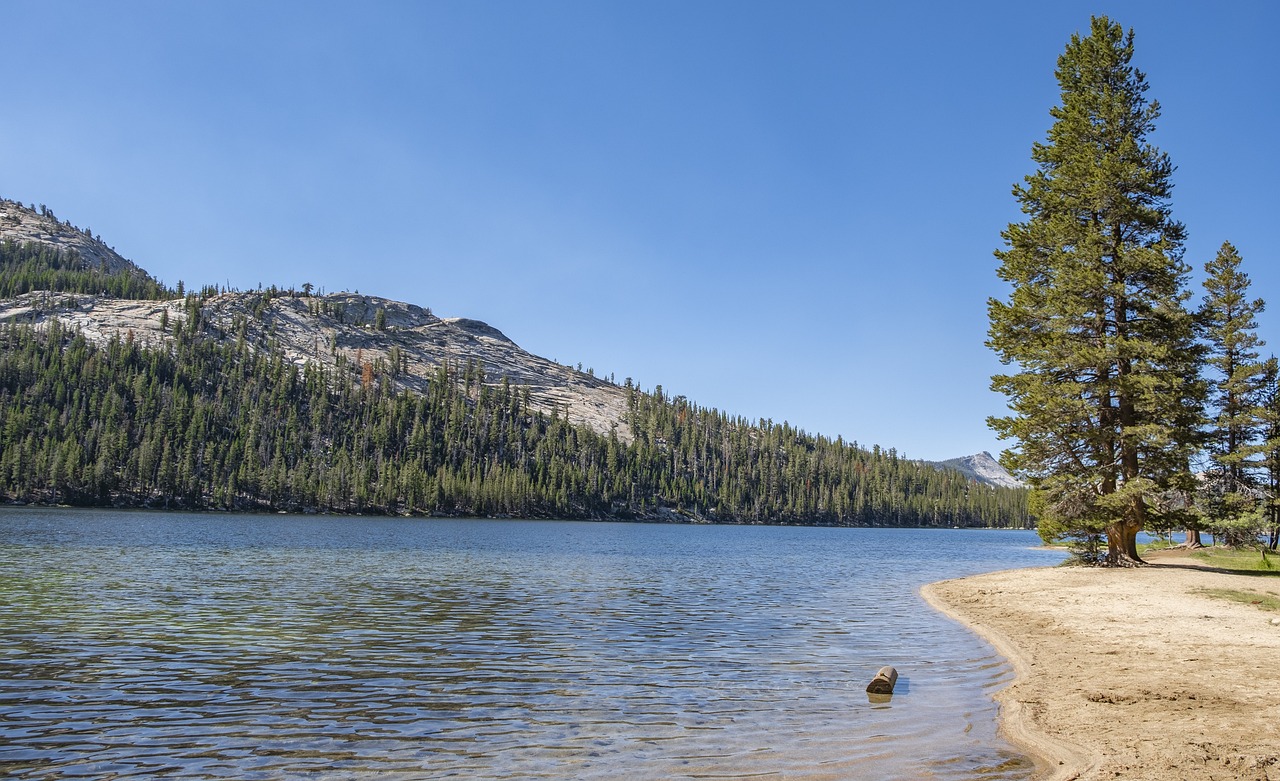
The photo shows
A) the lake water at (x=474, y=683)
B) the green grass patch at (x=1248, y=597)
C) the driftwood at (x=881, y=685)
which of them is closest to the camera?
the lake water at (x=474, y=683)

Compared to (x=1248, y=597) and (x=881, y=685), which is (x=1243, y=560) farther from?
(x=881, y=685)

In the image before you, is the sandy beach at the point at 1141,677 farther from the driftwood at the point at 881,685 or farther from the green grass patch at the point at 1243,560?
the green grass patch at the point at 1243,560

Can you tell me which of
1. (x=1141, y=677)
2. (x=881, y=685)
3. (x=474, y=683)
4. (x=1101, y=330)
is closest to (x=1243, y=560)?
(x=1101, y=330)

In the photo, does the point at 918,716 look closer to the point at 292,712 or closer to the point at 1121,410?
the point at 292,712

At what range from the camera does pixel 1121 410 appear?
37438 millimetres

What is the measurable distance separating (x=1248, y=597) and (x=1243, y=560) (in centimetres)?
1908

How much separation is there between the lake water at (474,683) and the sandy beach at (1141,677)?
0.93 metres

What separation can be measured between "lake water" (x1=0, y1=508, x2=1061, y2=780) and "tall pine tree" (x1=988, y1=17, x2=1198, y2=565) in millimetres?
10790

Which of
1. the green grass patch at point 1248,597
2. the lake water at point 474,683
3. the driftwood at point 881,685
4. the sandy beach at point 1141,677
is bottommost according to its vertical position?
the lake water at point 474,683

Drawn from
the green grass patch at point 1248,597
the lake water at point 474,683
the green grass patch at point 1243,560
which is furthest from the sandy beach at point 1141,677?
the green grass patch at point 1243,560

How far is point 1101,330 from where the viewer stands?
38.7 metres

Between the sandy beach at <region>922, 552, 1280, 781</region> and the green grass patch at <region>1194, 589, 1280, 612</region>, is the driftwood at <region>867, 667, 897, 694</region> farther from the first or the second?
the green grass patch at <region>1194, 589, 1280, 612</region>

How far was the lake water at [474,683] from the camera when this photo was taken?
11570 mm

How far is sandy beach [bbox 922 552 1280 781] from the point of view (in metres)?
11.1
